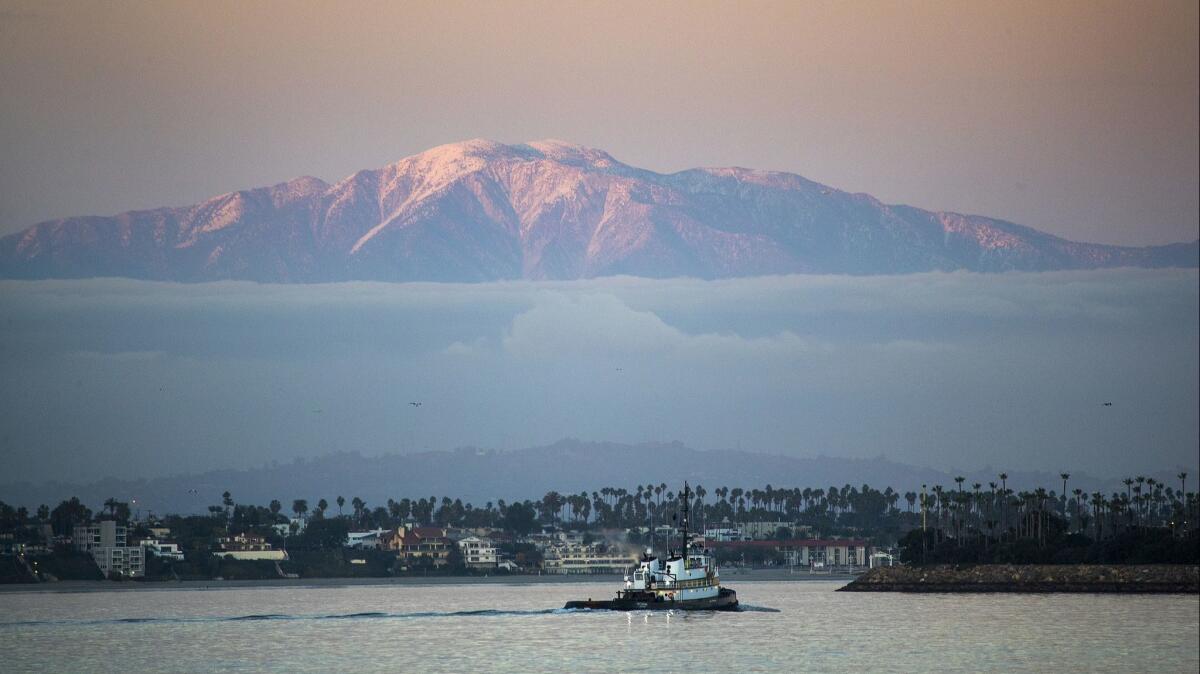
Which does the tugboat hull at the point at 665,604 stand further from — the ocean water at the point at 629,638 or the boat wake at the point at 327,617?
the boat wake at the point at 327,617

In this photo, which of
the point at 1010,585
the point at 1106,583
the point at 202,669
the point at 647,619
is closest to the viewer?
the point at 202,669

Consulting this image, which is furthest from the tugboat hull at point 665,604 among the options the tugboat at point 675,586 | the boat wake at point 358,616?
the boat wake at point 358,616

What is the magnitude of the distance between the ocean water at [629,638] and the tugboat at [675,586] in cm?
128

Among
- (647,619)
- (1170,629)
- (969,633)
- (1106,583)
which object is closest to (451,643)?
(647,619)

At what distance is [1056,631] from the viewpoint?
395ft

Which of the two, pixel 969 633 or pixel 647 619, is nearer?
pixel 969 633

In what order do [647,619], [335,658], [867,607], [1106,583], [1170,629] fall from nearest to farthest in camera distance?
[335,658] → [1170,629] → [647,619] → [867,607] → [1106,583]

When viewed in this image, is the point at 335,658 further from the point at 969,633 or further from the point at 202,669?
the point at 969,633

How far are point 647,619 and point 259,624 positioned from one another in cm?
3089

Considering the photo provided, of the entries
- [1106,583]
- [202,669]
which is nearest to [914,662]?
[202,669]

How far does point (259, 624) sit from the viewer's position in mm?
140500

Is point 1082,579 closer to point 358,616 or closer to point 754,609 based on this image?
point 754,609

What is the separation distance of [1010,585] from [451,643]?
297 ft

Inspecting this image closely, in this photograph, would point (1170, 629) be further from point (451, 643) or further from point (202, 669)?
point (202, 669)
